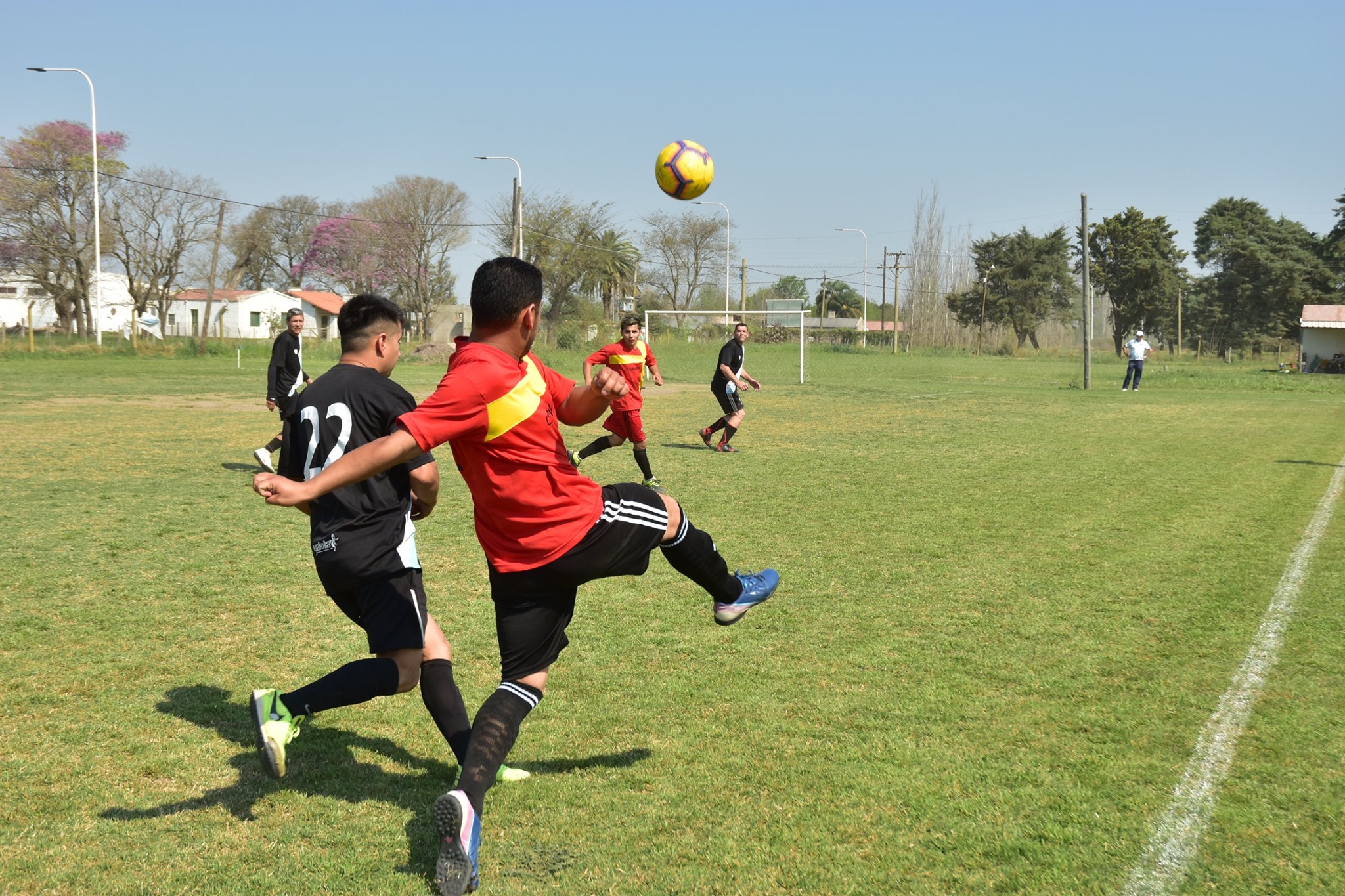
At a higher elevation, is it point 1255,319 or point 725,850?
point 1255,319

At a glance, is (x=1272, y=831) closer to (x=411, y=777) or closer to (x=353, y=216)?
(x=411, y=777)

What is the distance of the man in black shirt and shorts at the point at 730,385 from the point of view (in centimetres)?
1523

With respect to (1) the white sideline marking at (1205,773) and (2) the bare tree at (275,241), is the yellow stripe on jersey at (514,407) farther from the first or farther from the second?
(2) the bare tree at (275,241)

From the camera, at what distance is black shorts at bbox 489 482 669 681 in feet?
11.5

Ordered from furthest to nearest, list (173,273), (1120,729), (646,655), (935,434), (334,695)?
(173,273), (935,434), (646,655), (1120,729), (334,695)

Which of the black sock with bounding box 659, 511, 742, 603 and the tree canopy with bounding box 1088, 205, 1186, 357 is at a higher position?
the tree canopy with bounding box 1088, 205, 1186, 357

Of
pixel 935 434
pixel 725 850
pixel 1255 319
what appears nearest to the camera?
pixel 725 850

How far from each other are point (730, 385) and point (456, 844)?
40.9 ft

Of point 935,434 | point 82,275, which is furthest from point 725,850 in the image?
point 82,275

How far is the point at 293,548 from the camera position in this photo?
845 centimetres

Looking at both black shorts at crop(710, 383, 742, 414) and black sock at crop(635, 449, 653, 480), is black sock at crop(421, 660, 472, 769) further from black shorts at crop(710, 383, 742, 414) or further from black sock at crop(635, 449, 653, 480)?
black shorts at crop(710, 383, 742, 414)

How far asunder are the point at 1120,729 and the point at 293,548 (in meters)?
6.44

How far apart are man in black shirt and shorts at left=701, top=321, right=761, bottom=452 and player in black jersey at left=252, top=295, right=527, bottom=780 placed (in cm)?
1138

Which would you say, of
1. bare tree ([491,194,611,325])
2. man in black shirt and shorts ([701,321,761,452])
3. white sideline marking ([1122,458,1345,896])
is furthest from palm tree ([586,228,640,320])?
white sideline marking ([1122,458,1345,896])
